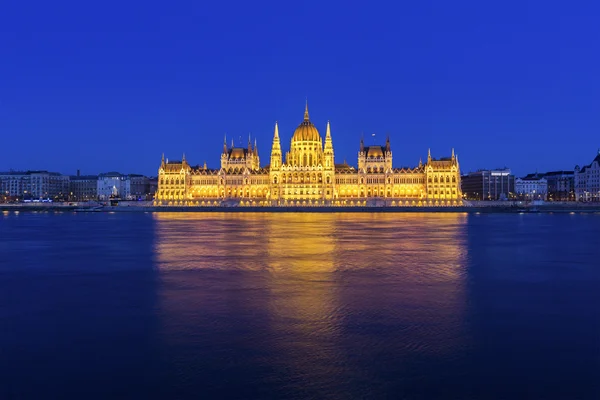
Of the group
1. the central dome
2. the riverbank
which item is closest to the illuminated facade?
the central dome

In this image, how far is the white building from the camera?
186 m

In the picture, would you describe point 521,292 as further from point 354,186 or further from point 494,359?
point 354,186

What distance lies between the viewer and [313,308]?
1767cm

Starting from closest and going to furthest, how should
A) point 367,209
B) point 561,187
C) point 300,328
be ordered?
point 300,328
point 367,209
point 561,187

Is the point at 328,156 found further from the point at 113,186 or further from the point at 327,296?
the point at 327,296

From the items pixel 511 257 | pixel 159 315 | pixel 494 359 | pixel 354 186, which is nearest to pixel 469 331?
pixel 494 359

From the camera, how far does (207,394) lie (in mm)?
10562

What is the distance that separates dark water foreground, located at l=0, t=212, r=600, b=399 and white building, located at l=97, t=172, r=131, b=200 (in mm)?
161533

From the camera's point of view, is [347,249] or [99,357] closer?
[99,357]

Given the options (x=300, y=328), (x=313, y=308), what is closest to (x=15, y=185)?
(x=313, y=308)

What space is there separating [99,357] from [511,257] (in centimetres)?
2514

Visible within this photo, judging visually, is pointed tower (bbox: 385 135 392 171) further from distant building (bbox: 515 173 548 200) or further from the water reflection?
the water reflection

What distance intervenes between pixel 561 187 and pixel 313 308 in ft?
600

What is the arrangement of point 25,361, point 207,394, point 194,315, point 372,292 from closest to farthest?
1. point 207,394
2. point 25,361
3. point 194,315
4. point 372,292
